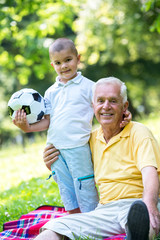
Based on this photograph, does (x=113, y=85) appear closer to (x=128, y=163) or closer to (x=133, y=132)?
(x=133, y=132)

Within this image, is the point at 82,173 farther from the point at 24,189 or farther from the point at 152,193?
the point at 24,189

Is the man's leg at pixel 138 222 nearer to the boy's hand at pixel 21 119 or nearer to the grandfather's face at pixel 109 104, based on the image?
the grandfather's face at pixel 109 104

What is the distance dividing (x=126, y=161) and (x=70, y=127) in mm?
729

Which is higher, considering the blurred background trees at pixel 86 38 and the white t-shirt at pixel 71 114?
the blurred background trees at pixel 86 38

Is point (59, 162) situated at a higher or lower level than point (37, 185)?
higher

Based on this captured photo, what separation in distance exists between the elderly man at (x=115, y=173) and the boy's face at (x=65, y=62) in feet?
1.36

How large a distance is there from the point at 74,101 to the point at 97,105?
36 centimetres

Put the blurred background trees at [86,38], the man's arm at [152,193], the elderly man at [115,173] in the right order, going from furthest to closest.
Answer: the blurred background trees at [86,38] < the elderly man at [115,173] < the man's arm at [152,193]

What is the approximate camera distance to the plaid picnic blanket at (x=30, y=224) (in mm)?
3756

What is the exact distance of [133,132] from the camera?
10.7 feet

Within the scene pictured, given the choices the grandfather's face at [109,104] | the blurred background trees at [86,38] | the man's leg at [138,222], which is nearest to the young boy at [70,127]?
the grandfather's face at [109,104]

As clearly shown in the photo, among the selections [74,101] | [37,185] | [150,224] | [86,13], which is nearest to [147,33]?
[86,13]

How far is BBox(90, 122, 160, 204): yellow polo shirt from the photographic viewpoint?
310cm

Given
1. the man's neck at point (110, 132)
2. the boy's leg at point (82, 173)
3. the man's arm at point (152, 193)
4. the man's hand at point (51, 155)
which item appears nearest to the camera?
the man's arm at point (152, 193)
